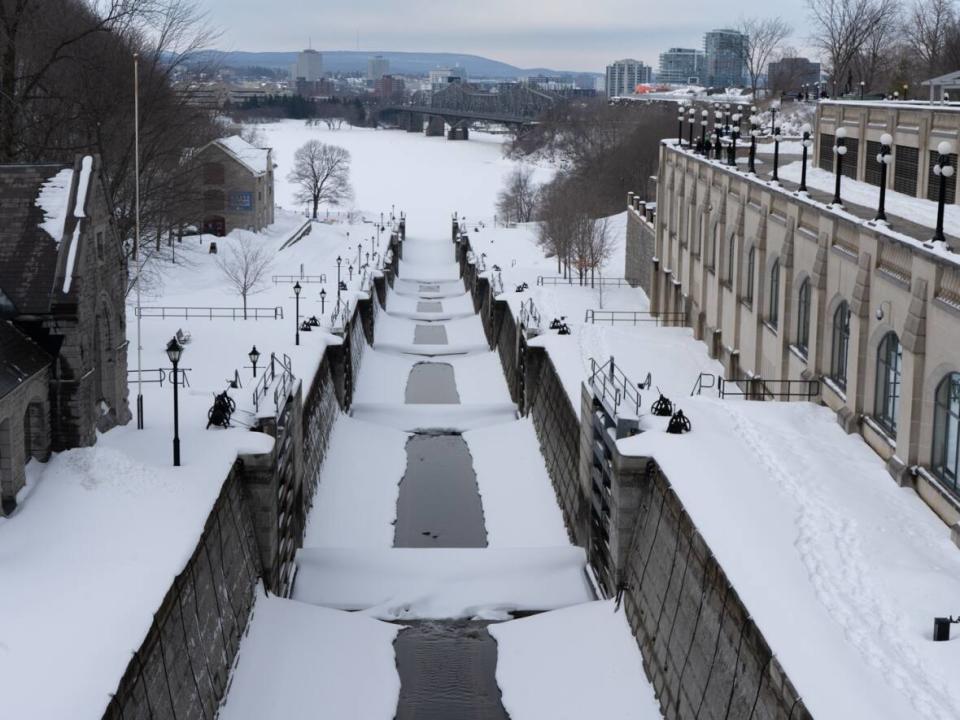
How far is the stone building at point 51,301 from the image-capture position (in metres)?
23.4

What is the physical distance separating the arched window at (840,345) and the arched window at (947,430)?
579cm

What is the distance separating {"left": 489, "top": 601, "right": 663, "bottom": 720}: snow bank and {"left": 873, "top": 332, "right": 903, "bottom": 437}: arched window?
6.38 metres

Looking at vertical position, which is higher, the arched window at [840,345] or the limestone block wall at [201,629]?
the arched window at [840,345]

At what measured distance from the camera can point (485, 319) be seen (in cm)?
6788

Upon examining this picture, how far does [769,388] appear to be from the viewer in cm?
3416

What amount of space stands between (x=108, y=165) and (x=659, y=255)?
77.7ft

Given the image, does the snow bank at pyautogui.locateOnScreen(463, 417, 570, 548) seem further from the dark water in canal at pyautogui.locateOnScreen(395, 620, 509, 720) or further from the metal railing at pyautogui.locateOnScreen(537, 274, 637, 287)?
the metal railing at pyautogui.locateOnScreen(537, 274, 637, 287)

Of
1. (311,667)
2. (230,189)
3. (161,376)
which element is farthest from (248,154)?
(311,667)

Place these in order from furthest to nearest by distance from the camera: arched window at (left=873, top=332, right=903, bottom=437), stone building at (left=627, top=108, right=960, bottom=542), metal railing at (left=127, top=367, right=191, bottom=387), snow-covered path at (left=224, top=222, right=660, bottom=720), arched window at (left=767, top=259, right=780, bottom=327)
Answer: arched window at (left=767, top=259, right=780, bottom=327) < metal railing at (left=127, top=367, right=191, bottom=387) < arched window at (left=873, top=332, right=903, bottom=437) < snow-covered path at (left=224, top=222, right=660, bottom=720) < stone building at (left=627, top=108, right=960, bottom=542)

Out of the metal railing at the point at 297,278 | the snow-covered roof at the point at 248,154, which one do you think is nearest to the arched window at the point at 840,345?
the metal railing at the point at 297,278

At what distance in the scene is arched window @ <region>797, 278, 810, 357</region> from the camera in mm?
31812

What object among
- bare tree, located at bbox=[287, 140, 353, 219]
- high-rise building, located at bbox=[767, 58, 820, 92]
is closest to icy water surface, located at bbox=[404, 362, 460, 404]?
bare tree, located at bbox=[287, 140, 353, 219]

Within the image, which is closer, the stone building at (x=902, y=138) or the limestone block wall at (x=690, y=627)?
the limestone block wall at (x=690, y=627)

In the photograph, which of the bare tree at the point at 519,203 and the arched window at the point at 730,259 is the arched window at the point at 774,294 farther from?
the bare tree at the point at 519,203
